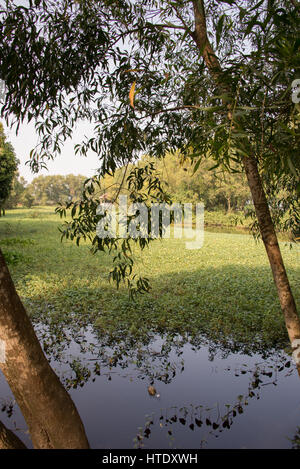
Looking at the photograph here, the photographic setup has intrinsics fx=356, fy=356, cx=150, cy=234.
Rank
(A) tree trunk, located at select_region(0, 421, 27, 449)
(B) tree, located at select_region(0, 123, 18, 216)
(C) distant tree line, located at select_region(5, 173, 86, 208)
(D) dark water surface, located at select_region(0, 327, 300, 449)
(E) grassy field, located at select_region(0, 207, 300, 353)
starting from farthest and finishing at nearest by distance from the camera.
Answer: (C) distant tree line, located at select_region(5, 173, 86, 208), (B) tree, located at select_region(0, 123, 18, 216), (E) grassy field, located at select_region(0, 207, 300, 353), (D) dark water surface, located at select_region(0, 327, 300, 449), (A) tree trunk, located at select_region(0, 421, 27, 449)

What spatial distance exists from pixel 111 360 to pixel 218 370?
4.56 ft

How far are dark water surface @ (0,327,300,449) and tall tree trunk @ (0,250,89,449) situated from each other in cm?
141

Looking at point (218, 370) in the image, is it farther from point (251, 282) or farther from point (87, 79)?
point (251, 282)

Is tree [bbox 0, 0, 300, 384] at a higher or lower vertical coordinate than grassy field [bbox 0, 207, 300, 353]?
higher

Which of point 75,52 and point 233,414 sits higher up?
point 75,52

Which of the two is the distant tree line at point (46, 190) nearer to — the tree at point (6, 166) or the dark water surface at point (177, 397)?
the tree at point (6, 166)

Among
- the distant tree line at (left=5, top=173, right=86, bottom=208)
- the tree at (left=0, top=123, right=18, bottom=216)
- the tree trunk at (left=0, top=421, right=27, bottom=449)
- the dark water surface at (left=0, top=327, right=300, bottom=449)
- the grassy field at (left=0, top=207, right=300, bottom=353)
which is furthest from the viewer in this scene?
the distant tree line at (left=5, top=173, right=86, bottom=208)

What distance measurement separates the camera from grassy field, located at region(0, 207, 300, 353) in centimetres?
560

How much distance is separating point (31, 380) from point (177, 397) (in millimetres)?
2353

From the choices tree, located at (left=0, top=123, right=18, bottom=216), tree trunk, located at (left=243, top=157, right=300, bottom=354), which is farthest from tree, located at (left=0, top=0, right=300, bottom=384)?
tree, located at (left=0, top=123, right=18, bottom=216)

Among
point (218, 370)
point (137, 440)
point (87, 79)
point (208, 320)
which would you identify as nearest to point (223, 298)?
point (208, 320)

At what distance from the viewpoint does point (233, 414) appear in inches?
141

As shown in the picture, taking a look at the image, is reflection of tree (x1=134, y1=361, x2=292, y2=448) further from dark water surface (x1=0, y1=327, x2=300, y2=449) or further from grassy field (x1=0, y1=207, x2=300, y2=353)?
grassy field (x1=0, y1=207, x2=300, y2=353)

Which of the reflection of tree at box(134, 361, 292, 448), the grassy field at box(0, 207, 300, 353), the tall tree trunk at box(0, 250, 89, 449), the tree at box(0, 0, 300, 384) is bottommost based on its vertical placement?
the reflection of tree at box(134, 361, 292, 448)
